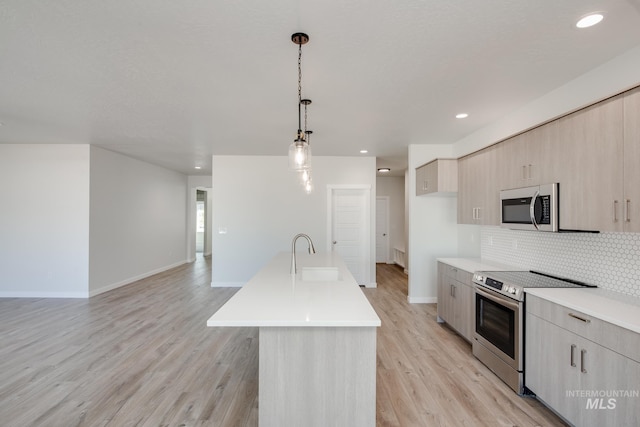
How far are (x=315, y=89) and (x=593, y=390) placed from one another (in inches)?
119

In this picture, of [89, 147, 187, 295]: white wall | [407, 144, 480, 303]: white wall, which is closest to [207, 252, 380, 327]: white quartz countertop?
[407, 144, 480, 303]: white wall

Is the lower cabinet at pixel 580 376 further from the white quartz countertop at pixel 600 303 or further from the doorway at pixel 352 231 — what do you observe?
the doorway at pixel 352 231

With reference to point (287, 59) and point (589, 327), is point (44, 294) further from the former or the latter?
point (589, 327)

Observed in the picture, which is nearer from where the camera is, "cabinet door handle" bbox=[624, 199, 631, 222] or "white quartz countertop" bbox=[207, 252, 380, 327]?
"white quartz countertop" bbox=[207, 252, 380, 327]

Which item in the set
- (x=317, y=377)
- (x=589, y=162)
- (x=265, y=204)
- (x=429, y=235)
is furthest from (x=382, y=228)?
(x=317, y=377)

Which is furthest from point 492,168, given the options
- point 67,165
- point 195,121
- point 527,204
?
point 67,165

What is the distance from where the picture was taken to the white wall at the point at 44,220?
5.17m

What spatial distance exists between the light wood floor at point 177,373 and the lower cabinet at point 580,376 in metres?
0.22

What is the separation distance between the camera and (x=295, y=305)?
1.87 metres

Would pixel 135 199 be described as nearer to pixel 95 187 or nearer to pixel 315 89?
pixel 95 187

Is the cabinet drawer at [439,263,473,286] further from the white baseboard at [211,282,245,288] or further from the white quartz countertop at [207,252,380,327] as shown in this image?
the white baseboard at [211,282,245,288]

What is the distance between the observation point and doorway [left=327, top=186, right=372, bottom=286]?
613 centimetres

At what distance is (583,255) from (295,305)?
252 centimetres

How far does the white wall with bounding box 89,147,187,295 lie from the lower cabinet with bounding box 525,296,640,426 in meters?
6.28
